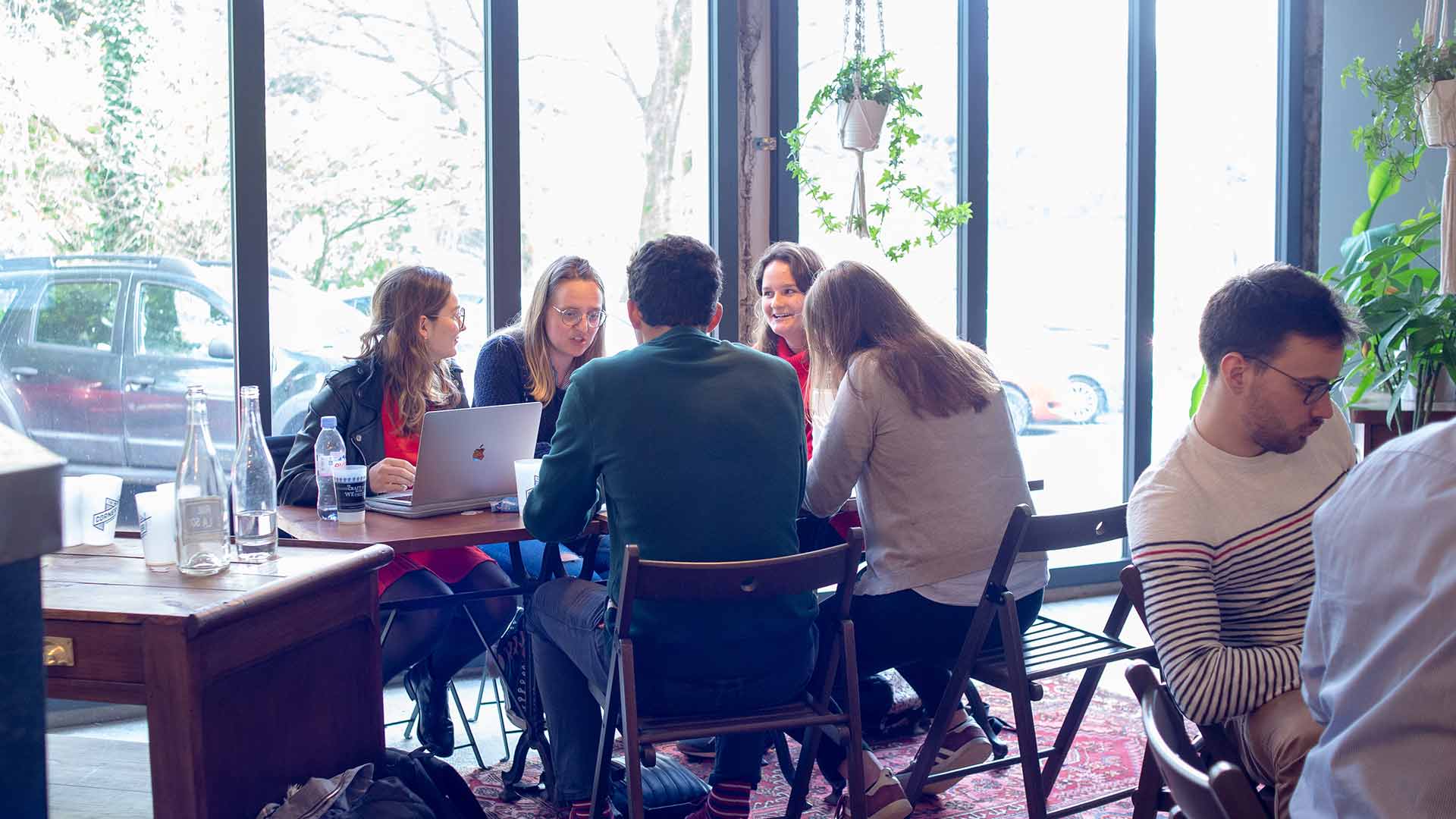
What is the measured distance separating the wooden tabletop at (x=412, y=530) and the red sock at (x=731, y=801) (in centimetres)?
60

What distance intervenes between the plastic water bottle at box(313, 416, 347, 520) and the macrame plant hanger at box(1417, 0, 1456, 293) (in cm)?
340

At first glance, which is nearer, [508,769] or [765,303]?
[508,769]

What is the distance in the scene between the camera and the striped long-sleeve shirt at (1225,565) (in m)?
1.78

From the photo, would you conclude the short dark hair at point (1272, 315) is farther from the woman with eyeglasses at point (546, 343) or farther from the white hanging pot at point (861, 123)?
→ the white hanging pot at point (861, 123)

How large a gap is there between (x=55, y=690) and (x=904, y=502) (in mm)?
1625

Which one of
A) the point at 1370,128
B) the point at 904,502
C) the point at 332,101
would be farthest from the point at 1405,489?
the point at 1370,128

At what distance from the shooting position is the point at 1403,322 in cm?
406

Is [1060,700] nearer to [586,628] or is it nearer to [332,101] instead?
[586,628]

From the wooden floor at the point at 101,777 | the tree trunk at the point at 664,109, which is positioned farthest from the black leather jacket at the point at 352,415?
the tree trunk at the point at 664,109

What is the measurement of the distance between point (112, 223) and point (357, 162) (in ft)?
2.34

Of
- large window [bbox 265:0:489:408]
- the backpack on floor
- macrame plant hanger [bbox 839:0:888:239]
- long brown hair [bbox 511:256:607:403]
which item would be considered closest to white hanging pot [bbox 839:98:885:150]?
macrame plant hanger [bbox 839:0:888:239]

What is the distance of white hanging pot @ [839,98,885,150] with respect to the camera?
407cm

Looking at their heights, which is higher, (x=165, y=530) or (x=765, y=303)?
(x=765, y=303)

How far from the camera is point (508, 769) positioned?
10.6 feet
